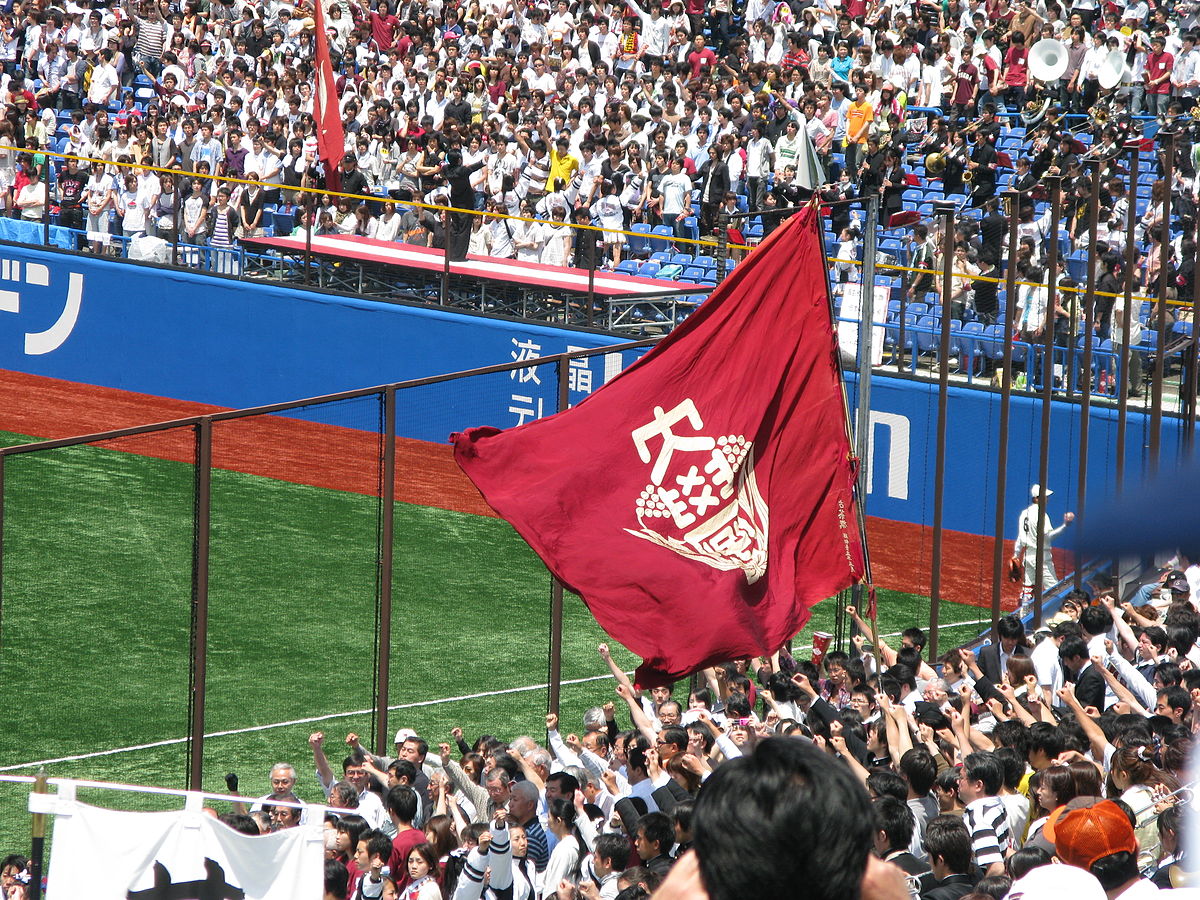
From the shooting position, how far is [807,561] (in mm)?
9859

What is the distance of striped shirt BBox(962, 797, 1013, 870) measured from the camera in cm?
716

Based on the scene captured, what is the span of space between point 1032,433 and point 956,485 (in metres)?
1.55

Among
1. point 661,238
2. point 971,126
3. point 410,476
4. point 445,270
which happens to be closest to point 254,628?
point 410,476

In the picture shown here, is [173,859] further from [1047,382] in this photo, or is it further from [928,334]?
[928,334]

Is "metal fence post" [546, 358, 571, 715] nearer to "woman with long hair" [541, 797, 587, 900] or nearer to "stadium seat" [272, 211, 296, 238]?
"woman with long hair" [541, 797, 587, 900]

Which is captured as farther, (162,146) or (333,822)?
(162,146)

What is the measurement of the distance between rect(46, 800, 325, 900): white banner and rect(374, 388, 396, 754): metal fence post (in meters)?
5.16

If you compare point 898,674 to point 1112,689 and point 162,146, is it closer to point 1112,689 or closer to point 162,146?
point 1112,689

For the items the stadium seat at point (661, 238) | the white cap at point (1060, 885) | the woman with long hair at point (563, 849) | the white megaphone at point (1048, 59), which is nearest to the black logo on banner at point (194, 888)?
the woman with long hair at point (563, 849)

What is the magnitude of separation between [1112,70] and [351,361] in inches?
418

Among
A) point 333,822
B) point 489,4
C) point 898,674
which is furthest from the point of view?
point 489,4

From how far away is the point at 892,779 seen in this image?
7691mm

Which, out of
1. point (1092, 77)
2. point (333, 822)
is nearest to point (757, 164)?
point (1092, 77)

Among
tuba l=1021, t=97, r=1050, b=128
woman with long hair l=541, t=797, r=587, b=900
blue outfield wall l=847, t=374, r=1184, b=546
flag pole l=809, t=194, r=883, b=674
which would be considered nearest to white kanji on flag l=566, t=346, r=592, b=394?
blue outfield wall l=847, t=374, r=1184, b=546
